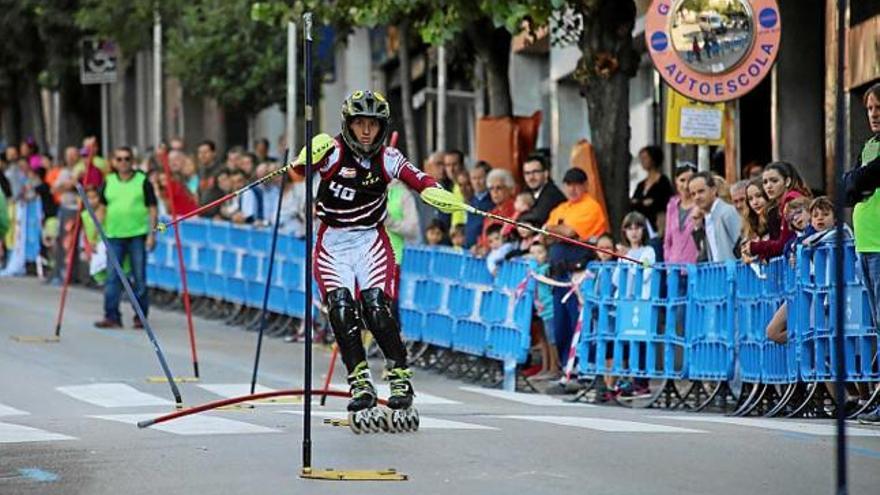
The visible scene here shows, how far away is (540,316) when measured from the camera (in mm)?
18969

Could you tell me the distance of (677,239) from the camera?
17953 mm

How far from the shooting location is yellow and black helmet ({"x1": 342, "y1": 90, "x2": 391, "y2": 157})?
1334 centimetres

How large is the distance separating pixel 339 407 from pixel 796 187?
3504 millimetres

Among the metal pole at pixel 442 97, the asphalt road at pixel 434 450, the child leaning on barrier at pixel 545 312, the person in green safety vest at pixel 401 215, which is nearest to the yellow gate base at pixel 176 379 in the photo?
the asphalt road at pixel 434 450

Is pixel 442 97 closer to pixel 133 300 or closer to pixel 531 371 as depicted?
pixel 531 371

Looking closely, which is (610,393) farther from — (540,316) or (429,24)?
(429,24)

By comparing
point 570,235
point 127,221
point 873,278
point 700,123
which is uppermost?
point 700,123

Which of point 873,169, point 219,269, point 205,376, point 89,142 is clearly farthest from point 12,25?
point 873,169

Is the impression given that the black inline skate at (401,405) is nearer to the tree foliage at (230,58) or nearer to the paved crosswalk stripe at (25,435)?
the paved crosswalk stripe at (25,435)

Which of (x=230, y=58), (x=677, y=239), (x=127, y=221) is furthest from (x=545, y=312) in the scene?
(x=230, y=58)

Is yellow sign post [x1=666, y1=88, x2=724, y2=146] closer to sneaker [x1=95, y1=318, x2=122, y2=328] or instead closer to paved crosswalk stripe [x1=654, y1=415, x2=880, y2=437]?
paved crosswalk stripe [x1=654, y1=415, x2=880, y2=437]

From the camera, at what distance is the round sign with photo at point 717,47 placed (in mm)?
16969

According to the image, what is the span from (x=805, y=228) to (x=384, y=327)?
3309 millimetres

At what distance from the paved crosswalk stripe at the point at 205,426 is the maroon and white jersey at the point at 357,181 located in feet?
4.48
